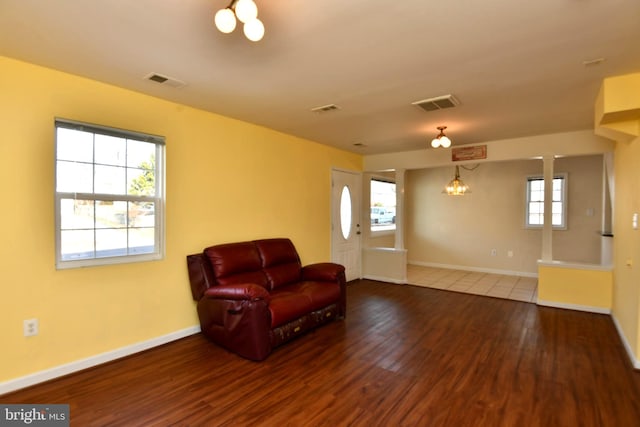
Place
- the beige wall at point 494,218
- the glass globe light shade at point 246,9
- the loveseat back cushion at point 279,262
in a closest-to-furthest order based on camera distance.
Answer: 1. the glass globe light shade at point 246,9
2. the loveseat back cushion at point 279,262
3. the beige wall at point 494,218

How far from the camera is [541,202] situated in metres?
A: 6.22

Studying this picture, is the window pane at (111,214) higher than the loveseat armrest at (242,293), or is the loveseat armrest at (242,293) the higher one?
the window pane at (111,214)

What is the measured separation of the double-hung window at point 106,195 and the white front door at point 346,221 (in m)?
2.99

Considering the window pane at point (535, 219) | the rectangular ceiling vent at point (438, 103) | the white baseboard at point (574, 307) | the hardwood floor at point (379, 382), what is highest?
the rectangular ceiling vent at point (438, 103)

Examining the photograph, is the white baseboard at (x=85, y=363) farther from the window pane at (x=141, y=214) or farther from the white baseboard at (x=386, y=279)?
the white baseboard at (x=386, y=279)

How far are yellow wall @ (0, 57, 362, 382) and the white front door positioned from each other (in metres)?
1.32

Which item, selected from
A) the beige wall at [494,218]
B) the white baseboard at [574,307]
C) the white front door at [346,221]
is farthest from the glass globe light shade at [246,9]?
the beige wall at [494,218]

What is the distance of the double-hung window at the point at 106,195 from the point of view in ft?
8.68

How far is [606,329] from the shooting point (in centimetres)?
361

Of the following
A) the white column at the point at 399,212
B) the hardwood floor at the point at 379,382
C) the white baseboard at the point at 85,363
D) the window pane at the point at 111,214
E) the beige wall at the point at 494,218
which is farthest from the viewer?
the white column at the point at 399,212

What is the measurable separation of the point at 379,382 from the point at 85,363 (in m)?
2.42

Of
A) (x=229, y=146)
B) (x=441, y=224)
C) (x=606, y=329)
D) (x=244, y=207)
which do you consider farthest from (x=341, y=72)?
(x=441, y=224)

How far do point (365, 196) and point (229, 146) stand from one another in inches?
123

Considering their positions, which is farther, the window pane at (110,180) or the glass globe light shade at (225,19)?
the window pane at (110,180)
